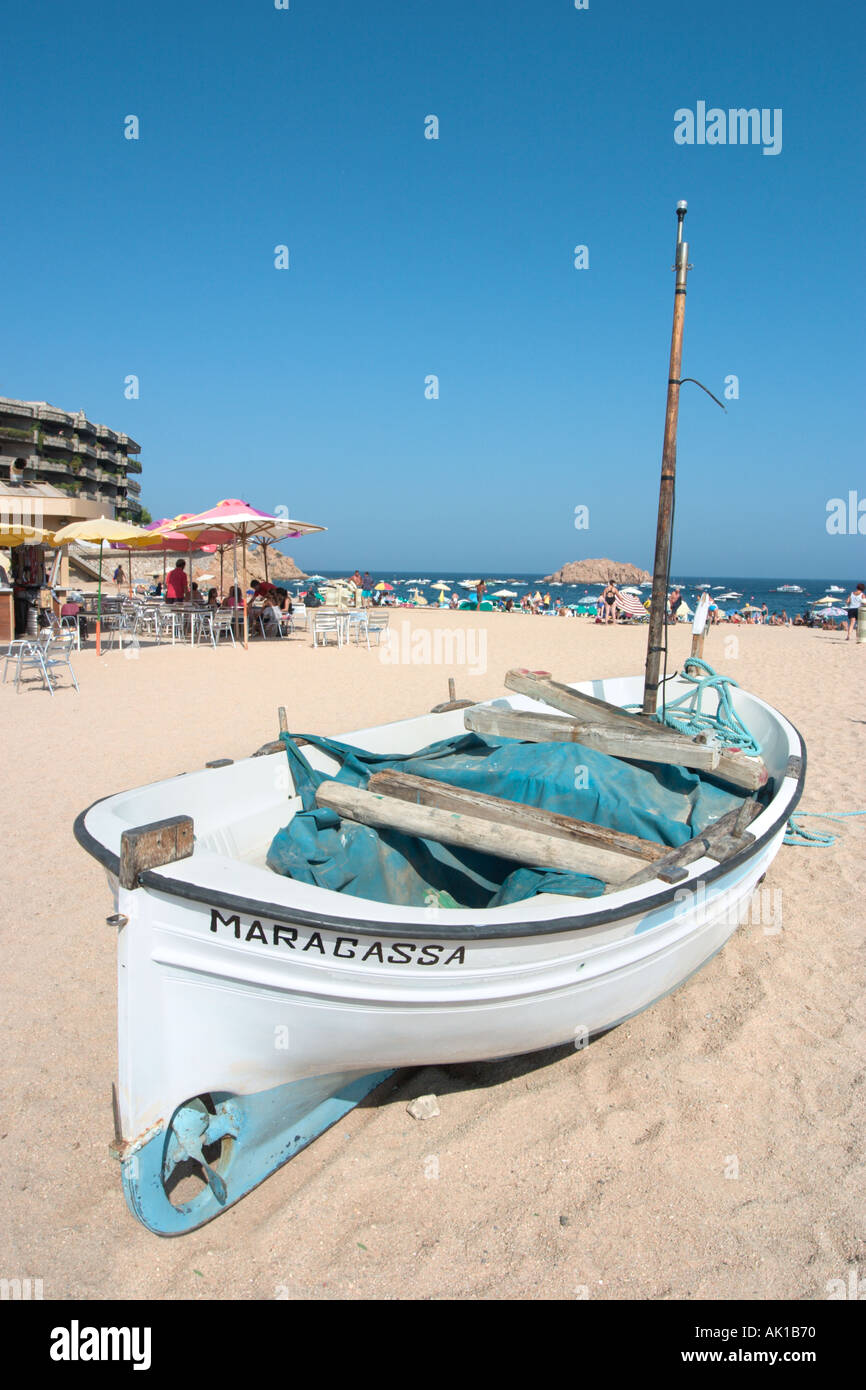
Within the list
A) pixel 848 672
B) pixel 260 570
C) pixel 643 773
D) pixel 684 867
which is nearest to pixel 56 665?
pixel 643 773

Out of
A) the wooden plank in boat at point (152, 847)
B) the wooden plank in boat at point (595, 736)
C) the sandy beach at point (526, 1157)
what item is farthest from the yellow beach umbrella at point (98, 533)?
the wooden plank in boat at point (152, 847)

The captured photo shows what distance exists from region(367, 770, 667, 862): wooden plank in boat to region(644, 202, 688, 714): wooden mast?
2.17m

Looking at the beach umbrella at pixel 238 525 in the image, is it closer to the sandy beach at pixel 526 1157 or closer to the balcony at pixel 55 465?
the sandy beach at pixel 526 1157

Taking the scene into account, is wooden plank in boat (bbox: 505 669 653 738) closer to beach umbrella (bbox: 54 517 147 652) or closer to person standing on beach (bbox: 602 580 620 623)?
beach umbrella (bbox: 54 517 147 652)

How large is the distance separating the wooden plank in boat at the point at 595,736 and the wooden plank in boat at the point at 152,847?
7.16ft

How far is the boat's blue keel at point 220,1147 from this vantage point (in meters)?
2.45

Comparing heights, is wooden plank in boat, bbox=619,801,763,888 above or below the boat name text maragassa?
above

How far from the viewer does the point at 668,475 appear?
16.8ft

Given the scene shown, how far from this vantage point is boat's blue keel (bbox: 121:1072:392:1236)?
245 cm

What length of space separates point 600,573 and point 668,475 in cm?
7999

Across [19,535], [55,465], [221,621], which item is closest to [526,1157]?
[19,535]

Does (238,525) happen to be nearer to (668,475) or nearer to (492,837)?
(668,475)

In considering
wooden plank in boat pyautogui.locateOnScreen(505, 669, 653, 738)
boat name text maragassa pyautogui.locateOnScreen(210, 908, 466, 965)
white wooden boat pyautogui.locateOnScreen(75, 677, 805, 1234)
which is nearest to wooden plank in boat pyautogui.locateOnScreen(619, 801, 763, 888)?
white wooden boat pyautogui.locateOnScreen(75, 677, 805, 1234)

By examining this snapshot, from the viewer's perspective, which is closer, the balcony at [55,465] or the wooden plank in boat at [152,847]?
the wooden plank in boat at [152,847]
